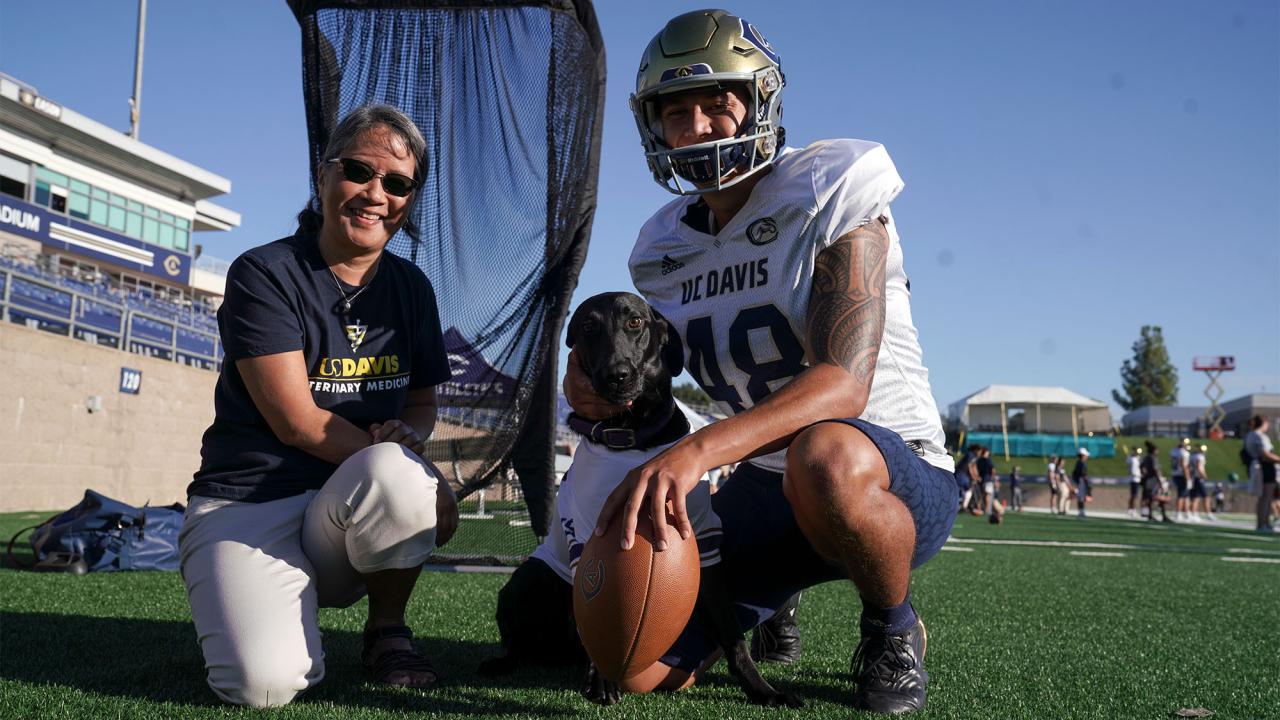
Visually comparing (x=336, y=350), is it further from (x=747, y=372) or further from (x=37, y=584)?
(x=37, y=584)

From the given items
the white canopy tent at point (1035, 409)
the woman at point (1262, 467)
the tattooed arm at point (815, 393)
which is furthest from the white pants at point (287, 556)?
the white canopy tent at point (1035, 409)

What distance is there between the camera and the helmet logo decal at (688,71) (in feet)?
7.77

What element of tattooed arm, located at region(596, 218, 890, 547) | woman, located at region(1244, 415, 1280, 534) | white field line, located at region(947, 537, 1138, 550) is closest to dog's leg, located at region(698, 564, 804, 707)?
tattooed arm, located at region(596, 218, 890, 547)

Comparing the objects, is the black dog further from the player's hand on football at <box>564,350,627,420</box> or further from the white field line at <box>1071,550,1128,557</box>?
the white field line at <box>1071,550,1128,557</box>

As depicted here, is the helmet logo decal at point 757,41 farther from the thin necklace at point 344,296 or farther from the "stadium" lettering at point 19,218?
the "stadium" lettering at point 19,218

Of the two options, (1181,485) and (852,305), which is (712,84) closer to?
(852,305)

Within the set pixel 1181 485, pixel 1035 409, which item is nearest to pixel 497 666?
pixel 1181 485

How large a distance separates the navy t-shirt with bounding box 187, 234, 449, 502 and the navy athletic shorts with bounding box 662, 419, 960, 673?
108 cm

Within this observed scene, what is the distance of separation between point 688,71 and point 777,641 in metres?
1.75

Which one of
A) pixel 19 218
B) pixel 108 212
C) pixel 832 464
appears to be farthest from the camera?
pixel 108 212

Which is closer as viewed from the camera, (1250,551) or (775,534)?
(775,534)

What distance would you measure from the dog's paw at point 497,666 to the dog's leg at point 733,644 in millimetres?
658

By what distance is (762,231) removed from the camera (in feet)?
8.13

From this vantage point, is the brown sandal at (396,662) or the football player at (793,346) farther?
the brown sandal at (396,662)
